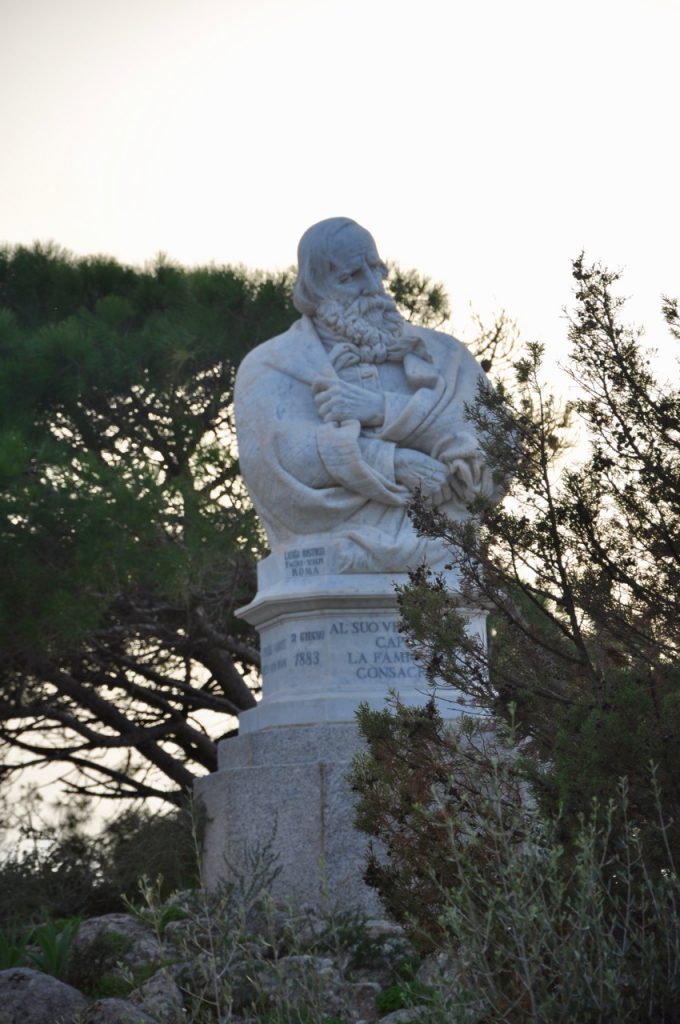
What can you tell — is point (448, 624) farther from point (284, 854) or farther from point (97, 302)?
point (97, 302)

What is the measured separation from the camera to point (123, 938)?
7.29 m

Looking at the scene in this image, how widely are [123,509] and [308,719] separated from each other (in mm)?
3320

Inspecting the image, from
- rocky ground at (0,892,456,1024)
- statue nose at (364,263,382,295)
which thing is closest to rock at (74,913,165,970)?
rocky ground at (0,892,456,1024)

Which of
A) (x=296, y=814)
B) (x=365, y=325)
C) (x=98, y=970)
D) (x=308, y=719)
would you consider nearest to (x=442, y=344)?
(x=365, y=325)

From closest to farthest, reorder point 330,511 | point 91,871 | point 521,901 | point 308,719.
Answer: point 521,901, point 308,719, point 330,511, point 91,871

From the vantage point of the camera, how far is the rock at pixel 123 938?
696 centimetres

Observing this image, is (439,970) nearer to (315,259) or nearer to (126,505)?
(315,259)

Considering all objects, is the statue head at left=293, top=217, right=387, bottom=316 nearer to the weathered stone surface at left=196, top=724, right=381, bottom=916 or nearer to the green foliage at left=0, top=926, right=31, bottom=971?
the weathered stone surface at left=196, top=724, right=381, bottom=916

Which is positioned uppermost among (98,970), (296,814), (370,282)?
(370,282)

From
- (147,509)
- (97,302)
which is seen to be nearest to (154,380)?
(97,302)

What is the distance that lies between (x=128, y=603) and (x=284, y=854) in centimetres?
489

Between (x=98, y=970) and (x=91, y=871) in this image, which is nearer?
(x=98, y=970)

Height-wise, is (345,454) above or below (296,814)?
above

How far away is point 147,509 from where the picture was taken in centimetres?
1126
